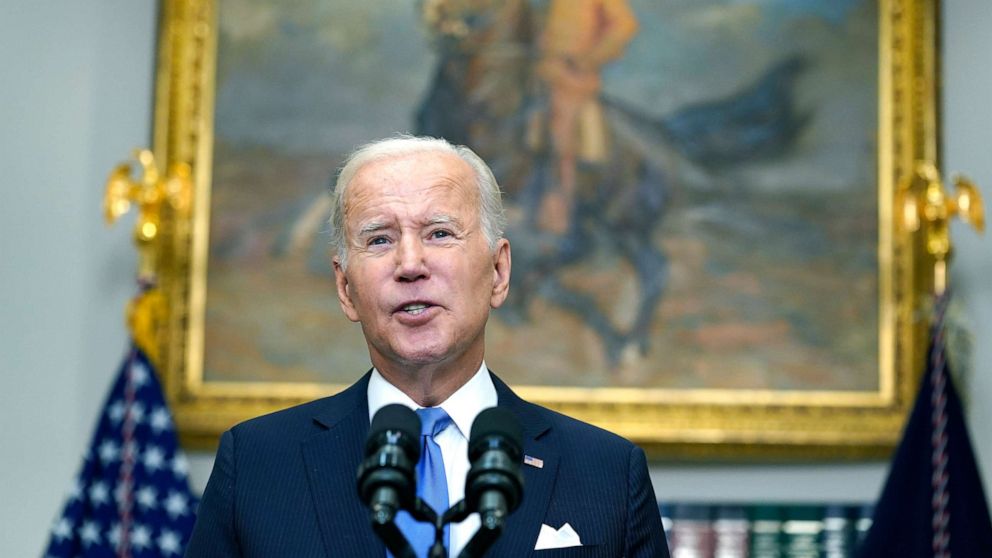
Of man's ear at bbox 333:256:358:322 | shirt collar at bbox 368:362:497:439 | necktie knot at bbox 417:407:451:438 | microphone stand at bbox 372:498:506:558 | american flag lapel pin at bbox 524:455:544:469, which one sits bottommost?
microphone stand at bbox 372:498:506:558

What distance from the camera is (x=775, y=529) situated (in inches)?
280

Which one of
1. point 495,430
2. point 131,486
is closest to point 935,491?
point 131,486

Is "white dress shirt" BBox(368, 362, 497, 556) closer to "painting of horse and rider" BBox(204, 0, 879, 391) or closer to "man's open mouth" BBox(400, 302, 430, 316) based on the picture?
"man's open mouth" BBox(400, 302, 430, 316)

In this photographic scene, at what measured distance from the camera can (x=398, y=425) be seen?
226 cm

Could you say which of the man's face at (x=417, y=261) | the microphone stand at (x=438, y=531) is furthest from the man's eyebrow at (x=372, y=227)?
the microphone stand at (x=438, y=531)

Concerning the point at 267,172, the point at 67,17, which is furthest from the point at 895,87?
the point at 67,17

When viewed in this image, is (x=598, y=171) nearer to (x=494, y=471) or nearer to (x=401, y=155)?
(x=401, y=155)

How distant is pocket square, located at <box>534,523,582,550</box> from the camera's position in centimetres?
288

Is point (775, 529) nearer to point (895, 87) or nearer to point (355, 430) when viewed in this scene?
point (895, 87)

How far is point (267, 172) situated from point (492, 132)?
122 centimetres

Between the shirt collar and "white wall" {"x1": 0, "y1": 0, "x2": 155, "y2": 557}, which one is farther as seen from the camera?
"white wall" {"x1": 0, "y1": 0, "x2": 155, "y2": 557}

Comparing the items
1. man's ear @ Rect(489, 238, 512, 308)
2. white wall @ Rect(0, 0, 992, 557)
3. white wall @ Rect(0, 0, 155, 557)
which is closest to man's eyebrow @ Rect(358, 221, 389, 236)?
man's ear @ Rect(489, 238, 512, 308)

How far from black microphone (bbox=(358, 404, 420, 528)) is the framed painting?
5.05m

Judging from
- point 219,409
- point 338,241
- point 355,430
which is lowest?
point 355,430
